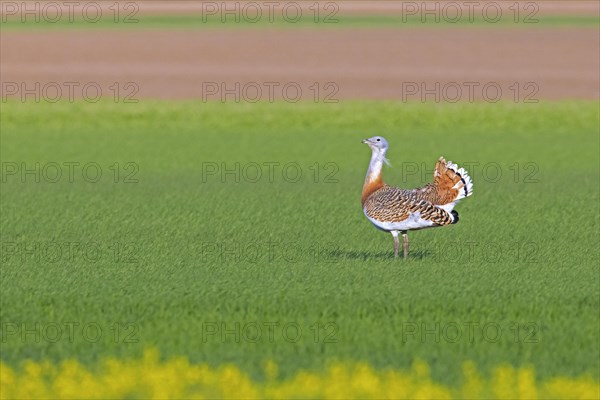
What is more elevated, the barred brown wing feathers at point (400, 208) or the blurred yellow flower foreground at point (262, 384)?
the barred brown wing feathers at point (400, 208)

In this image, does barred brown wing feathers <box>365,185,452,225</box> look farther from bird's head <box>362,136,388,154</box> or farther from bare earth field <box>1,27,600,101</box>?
bare earth field <box>1,27,600,101</box>

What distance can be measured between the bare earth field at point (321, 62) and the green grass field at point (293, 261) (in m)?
13.7

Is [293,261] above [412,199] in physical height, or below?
below

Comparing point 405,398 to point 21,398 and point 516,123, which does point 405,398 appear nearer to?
point 21,398

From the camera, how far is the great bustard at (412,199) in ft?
45.8

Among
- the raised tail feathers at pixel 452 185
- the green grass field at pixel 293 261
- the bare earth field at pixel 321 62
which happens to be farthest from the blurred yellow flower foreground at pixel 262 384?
the bare earth field at pixel 321 62

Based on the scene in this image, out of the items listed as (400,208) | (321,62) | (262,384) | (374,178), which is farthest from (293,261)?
(321,62)

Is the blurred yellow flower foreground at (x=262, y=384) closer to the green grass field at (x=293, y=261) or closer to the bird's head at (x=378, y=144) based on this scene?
the green grass field at (x=293, y=261)

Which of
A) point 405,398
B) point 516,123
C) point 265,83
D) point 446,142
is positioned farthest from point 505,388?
point 265,83

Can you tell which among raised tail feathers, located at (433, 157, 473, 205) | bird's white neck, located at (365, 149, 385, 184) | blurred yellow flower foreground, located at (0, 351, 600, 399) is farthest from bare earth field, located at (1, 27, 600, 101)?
blurred yellow flower foreground, located at (0, 351, 600, 399)

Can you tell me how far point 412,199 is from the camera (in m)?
14.1

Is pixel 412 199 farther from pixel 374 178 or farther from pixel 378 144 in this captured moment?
pixel 378 144

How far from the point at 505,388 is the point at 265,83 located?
3426 cm

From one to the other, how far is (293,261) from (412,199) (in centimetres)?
178
